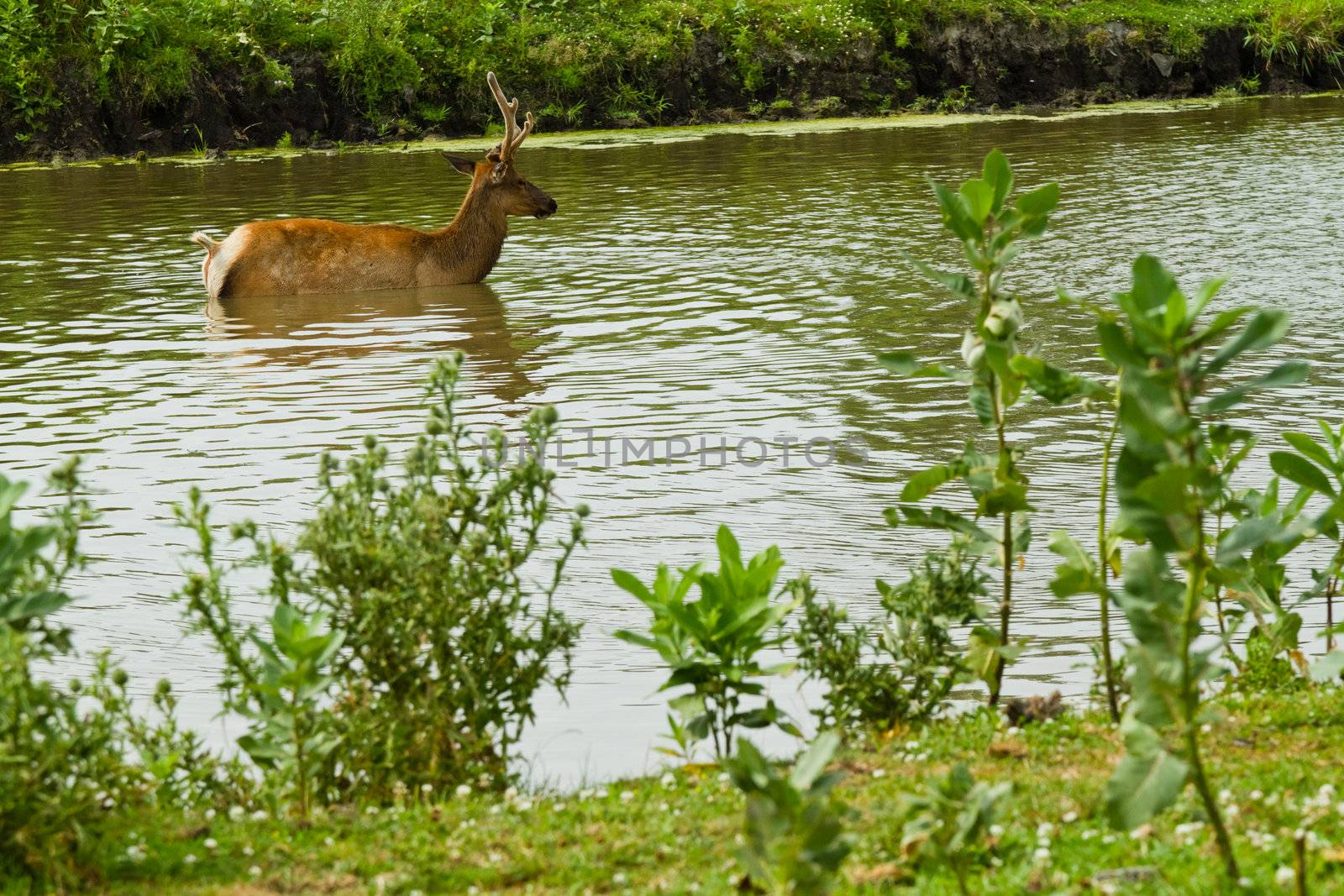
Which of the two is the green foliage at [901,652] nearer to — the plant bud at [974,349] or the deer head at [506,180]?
the plant bud at [974,349]

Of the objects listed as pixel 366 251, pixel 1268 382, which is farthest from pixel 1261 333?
pixel 366 251

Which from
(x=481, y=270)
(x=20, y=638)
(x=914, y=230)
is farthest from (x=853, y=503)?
(x=914, y=230)

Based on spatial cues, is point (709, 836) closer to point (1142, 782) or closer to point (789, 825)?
point (789, 825)

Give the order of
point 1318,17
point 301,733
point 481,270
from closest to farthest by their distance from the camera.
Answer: point 301,733
point 481,270
point 1318,17

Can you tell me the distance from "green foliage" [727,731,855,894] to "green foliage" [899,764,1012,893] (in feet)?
0.66

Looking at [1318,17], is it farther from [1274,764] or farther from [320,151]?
[1274,764]

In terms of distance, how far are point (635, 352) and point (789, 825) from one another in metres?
7.58

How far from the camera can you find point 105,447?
8.24m

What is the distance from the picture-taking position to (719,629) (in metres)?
4.23

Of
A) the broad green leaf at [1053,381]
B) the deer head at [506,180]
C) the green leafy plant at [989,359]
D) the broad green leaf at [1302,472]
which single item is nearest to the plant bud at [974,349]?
the green leafy plant at [989,359]

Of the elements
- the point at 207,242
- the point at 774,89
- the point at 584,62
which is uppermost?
the point at 584,62

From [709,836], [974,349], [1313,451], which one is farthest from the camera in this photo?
[1313,451]

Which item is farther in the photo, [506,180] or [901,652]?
[506,180]

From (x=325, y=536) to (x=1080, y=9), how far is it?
101 ft
